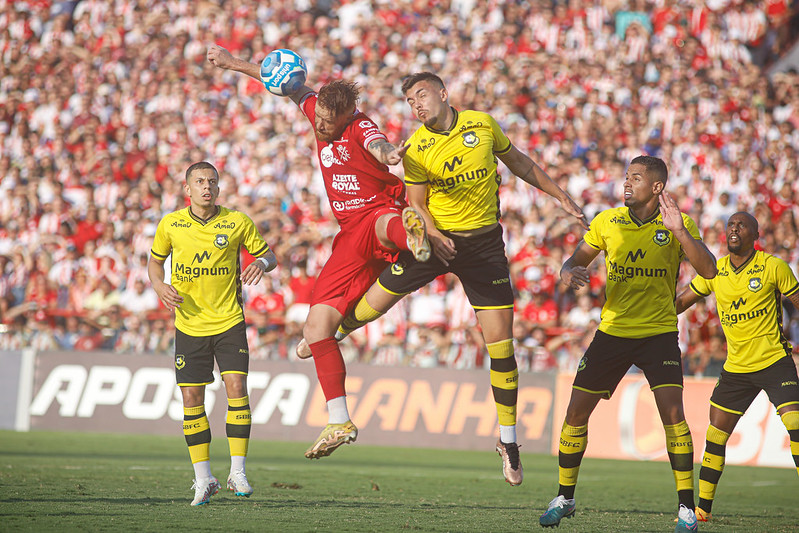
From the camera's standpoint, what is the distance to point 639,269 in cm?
759

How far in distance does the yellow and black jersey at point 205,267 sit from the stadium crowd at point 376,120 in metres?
6.99

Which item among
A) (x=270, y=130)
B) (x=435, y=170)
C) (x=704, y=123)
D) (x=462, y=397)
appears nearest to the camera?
(x=435, y=170)

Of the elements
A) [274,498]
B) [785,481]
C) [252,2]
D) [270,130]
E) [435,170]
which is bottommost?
[785,481]

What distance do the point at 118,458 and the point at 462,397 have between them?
5355 mm

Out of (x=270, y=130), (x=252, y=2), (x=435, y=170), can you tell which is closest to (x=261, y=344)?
(x=270, y=130)

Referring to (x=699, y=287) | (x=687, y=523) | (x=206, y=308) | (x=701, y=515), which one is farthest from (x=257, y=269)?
(x=701, y=515)

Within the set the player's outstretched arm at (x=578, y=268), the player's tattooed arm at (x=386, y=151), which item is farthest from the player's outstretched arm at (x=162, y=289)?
the player's outstretched arm at (x=578, y=268)

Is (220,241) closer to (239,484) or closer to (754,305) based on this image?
(239,484)

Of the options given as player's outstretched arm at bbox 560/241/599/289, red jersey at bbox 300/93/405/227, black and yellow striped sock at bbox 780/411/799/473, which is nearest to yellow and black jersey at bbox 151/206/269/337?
red jersey at bbox 300/93/405/227

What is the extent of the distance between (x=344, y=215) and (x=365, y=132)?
0.71m

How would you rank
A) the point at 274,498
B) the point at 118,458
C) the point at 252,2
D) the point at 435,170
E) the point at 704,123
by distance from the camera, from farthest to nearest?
the point at 252,2 → the point at 704,123 → the point at 118,458 → the point at 274,498 → the point at 435,170

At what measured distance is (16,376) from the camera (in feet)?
53.3

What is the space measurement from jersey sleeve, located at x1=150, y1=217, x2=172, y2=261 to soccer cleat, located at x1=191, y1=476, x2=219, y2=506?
1.97 metres

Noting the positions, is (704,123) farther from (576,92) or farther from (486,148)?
(486,148)
